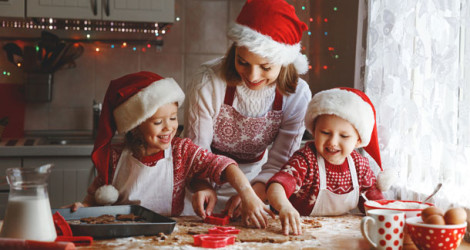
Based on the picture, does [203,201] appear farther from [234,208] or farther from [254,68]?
[254,68]

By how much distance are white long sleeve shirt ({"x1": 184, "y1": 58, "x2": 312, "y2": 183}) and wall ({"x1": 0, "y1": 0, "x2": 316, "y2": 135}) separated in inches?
57.9

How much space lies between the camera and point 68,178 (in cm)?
258

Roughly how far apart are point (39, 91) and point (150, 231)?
2.03m

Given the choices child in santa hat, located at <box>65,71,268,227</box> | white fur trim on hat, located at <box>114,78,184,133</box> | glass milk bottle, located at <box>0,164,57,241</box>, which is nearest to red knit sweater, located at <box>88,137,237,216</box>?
child in santa hat, located at <box>65,71,268,227</box>

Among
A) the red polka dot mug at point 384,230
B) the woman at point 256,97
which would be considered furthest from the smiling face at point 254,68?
the red polka dot mug at point 384,230

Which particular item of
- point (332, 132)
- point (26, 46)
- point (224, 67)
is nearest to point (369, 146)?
point (332, 132)

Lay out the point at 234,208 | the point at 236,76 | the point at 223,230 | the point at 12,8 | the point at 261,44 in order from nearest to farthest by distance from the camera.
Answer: the point at 223,230 → the point at 234,208 → the point at 261,44 → the point at 236,76 → the point at 12,8

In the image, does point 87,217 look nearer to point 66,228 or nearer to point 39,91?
point 66,228

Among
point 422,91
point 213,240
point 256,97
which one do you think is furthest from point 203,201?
point 422,91

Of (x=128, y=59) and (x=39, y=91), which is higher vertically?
(x=128, y=59)

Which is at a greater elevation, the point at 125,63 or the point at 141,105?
the point at 125,63

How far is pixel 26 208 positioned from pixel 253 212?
54 cm

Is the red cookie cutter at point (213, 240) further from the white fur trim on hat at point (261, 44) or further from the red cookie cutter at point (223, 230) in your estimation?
the white fur trim on hat at point (261, 44)

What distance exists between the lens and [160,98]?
1509mm
